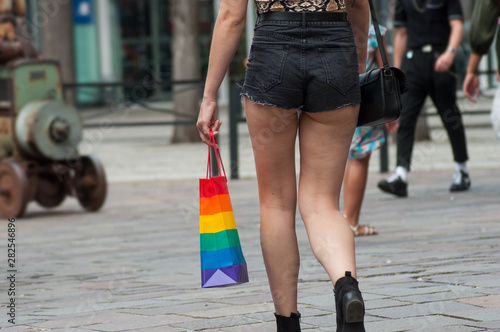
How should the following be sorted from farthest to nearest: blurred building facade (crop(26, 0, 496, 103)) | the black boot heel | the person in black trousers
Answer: blurred building facade (crop(26, 0, 496, 103)) < the person in black trousers < the black boot heel

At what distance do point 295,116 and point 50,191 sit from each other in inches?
219

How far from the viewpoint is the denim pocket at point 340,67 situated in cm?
310

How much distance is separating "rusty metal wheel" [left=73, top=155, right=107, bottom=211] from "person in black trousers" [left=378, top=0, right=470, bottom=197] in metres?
2.48

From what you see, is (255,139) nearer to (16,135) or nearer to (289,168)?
(289,168)

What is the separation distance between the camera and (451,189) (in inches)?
334

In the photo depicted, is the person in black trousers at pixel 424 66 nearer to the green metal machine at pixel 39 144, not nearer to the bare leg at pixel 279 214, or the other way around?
the green metal machine at pixel 39 144

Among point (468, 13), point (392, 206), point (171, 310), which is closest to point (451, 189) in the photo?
point (392, 206)

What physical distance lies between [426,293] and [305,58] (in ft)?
4.96

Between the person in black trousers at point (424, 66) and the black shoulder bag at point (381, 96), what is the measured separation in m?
4.92

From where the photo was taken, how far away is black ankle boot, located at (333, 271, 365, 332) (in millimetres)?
2906

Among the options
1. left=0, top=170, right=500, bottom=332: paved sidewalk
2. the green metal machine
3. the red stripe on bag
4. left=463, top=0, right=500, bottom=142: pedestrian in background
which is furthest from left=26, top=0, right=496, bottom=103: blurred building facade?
the red stripe on bag

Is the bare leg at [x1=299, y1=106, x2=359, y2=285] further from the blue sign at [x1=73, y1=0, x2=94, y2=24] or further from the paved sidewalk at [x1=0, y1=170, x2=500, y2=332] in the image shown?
the blue sign at [x1=73, y1=0, x2=94, y2=24]

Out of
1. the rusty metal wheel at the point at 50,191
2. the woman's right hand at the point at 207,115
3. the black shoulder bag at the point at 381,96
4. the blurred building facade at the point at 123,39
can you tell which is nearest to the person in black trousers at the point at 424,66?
the rusty metal wheel at the point at 50,191

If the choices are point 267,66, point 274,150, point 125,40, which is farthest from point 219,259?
point 125,40
